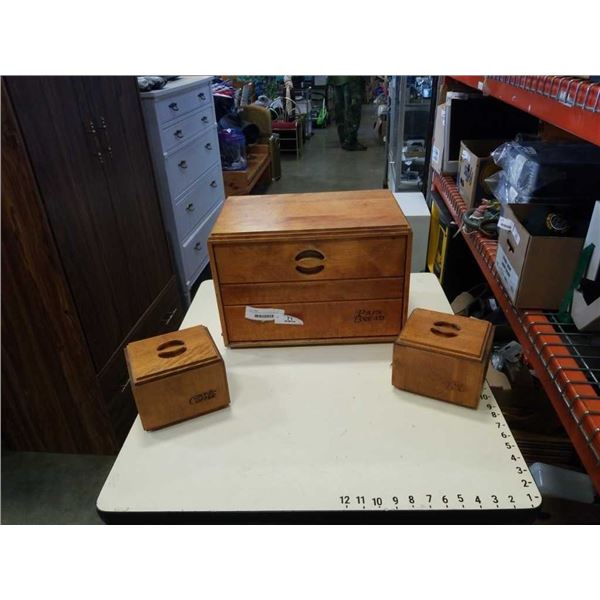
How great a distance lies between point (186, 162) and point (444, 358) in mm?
1896

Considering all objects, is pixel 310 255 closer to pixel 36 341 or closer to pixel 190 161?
pixel 36 341

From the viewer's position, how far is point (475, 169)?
1.42 metres

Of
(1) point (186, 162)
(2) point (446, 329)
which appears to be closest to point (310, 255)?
(2) point (446, 329)

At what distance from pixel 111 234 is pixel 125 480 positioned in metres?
1.05

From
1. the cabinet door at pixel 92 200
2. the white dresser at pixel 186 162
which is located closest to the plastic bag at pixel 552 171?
the cabinet door at pixel 92 200

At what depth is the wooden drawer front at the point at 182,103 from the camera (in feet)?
6.62

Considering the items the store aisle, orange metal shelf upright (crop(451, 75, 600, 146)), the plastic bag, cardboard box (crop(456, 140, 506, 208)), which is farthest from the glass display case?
orange metal shelf upright (crop(451, 75, 600, 146))

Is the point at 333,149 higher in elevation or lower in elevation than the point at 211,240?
lower

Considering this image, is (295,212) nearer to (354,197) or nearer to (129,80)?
(354,197)

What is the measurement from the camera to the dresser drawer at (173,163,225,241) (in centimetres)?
225

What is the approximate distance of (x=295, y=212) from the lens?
1.01m

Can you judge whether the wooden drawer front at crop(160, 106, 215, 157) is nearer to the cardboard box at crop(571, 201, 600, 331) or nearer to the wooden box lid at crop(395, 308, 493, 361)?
the wooden box lid at crop(395, 308, 493, 361)

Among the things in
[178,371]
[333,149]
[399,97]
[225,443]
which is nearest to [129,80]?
[178,371]

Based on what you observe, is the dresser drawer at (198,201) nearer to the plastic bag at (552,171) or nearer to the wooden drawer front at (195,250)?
the wooden drawer front at (195,250)
